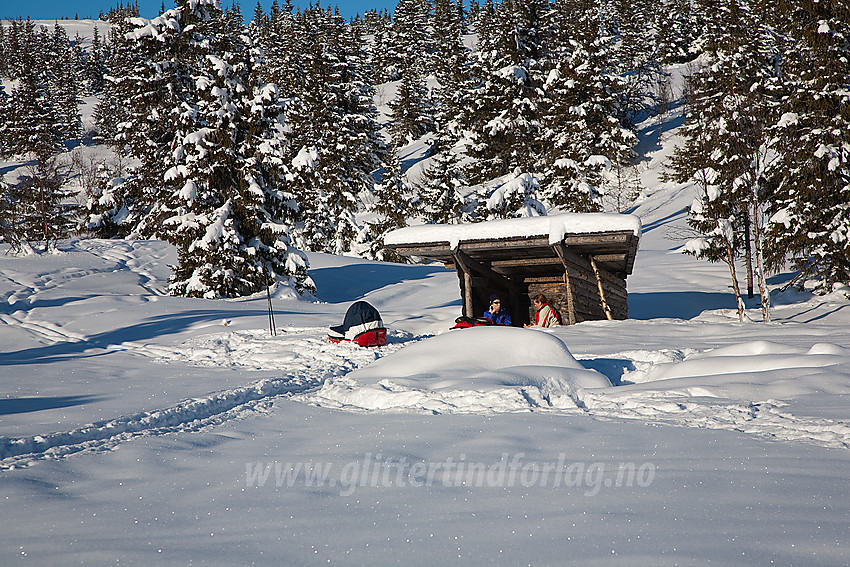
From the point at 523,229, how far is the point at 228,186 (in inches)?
471

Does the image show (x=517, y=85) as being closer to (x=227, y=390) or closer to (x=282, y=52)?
(x=227, y=390)

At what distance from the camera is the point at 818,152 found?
616 inches

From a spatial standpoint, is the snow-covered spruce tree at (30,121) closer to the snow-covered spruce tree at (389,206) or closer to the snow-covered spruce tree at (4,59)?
the snow-covered spruce tree at (389,206)

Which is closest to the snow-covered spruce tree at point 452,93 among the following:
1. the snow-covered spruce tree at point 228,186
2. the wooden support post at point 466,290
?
the snow-covered spruce tree at point 228,186

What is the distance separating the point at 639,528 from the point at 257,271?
684 inches

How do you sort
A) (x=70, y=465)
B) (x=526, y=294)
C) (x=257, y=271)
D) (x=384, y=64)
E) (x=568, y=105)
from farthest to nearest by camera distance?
1. (x=384, y=64)
2. (x=568, y=105)
3. (x=257, y=271)
4. (x=526, y=294)
5. (x=70, y=465)

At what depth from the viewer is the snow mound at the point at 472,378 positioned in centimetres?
520

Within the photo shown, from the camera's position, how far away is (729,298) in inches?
759

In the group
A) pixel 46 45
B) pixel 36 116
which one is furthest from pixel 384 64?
pixel 46 45

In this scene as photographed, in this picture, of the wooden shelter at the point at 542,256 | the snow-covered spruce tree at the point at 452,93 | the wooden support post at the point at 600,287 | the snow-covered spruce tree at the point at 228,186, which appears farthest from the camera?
the snow-covered spruce tree at the point at 452,93

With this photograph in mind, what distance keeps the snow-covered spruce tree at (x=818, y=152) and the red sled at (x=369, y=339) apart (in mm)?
13236

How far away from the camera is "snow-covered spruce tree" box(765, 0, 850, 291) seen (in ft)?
51.8

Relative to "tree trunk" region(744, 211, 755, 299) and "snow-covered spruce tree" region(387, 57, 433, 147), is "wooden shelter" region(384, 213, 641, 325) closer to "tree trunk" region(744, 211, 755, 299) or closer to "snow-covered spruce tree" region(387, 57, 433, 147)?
"tree trunk" region(744, 211, 755, 299)

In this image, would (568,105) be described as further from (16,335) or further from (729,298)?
(16,335)
